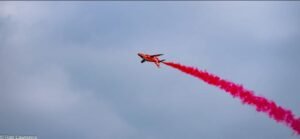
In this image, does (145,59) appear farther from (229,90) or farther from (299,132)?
(299,132)

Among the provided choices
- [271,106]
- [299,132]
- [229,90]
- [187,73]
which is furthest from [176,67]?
[299,132]

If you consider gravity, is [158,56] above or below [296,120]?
above

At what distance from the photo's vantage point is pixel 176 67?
6545 inches

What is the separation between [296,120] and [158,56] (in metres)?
44.6

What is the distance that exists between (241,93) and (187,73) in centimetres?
1681

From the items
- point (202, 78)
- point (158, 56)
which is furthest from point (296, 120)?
point (158, 56)

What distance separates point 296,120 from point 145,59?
48078mm

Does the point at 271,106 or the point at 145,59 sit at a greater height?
the point at 145,59

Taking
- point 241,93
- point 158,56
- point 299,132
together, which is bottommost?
point 299,132

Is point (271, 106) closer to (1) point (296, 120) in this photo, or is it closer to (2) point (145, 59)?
(1) point (296, 120)

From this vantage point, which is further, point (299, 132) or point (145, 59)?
point (145, 59)

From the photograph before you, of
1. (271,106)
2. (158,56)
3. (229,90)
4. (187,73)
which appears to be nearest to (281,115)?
(271,106)

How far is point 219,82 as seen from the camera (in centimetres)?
16462

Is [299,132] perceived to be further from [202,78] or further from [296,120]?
[202,78]
